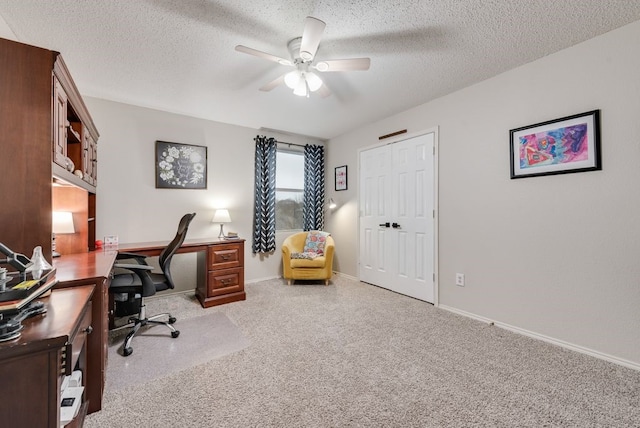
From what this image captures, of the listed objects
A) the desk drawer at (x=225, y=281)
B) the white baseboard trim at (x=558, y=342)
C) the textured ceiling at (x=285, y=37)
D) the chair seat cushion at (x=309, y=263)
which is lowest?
the white baseboard trim at (x=558, y=342)

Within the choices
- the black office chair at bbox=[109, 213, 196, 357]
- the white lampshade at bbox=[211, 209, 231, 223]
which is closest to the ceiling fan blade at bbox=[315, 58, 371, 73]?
the black office chair at bbox=[109, 213, 196, 357]

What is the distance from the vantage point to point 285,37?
6.86 ft

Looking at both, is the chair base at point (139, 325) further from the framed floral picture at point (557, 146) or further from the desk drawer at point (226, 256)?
the framed floral picture at point (557, 146)

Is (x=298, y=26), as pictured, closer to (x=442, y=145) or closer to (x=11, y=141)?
(x=11, y=141)

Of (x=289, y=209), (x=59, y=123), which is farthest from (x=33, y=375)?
(x=289, y=209)

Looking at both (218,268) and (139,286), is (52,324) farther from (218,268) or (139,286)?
(218,268)

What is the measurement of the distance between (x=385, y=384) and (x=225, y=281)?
229 centimetres

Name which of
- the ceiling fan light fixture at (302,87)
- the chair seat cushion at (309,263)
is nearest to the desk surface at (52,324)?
the ceiling fan light fixture at (302,87)

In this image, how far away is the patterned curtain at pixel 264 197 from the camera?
14.1 feet

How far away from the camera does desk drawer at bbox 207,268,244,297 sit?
331 cm

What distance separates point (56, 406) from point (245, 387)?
1069 mm

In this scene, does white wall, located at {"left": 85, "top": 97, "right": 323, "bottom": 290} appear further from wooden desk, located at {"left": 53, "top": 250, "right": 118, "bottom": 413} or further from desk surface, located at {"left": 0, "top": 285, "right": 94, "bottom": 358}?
desk surface, located at {"left": 0, "top": 285, "right": 94, "bottom": 358}

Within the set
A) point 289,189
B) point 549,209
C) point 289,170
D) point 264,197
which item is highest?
point 289,170

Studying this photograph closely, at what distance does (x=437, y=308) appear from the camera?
125 inches
